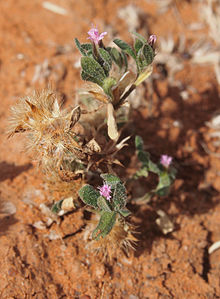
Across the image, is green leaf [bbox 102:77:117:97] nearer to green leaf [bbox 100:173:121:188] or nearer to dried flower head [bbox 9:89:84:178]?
dried flower head [bbox 9:89:84:178]

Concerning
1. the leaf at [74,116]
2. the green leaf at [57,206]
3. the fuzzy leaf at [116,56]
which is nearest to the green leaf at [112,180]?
the leaf at [74,116]

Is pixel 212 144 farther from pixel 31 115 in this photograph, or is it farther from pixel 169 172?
pixel 31 115

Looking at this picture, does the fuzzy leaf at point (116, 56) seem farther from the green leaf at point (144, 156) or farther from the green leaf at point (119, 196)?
the green leaf at point (119, 196)

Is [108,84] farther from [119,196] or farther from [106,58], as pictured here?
[119,196]

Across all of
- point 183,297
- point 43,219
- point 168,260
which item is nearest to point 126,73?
point 43,219

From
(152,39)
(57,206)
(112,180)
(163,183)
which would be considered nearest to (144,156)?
(163,183)

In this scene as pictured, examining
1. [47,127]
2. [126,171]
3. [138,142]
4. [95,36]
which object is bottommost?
[126,171]
